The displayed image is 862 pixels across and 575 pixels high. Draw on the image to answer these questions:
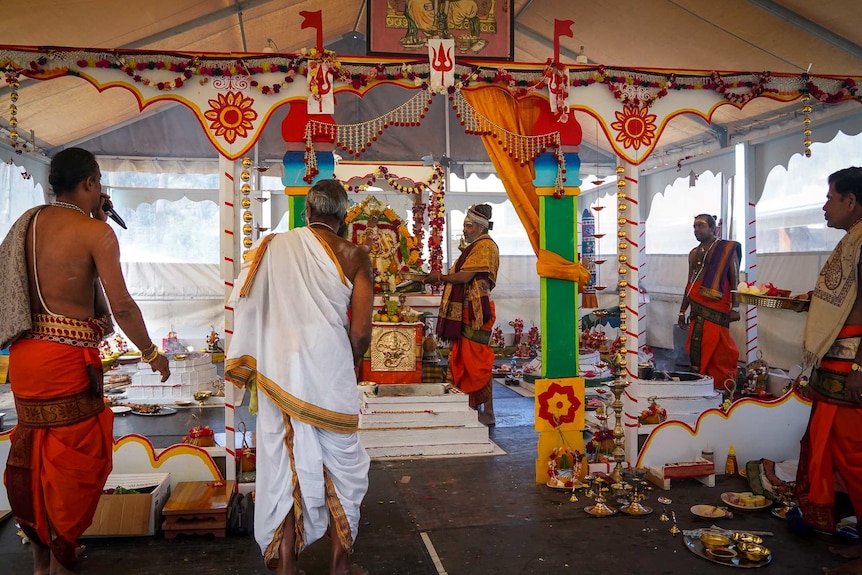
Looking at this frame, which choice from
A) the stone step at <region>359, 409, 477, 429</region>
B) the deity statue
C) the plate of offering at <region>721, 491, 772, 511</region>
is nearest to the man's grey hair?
the stone step at <region>359, 409, 477, 429</region>

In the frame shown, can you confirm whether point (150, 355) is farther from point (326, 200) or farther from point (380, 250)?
point (380, 250)

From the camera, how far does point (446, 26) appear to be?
5.38m

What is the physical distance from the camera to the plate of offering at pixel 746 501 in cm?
457

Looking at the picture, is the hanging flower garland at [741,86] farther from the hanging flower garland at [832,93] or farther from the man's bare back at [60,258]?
the man's bare back at [60,258]

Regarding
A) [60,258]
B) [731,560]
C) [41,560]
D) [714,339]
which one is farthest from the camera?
[714,339]

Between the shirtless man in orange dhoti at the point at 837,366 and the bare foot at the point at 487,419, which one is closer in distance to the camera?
the shirtless man in orange dhoti at the point at 837,366

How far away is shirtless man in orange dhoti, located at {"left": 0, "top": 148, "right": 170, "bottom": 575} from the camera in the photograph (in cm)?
327

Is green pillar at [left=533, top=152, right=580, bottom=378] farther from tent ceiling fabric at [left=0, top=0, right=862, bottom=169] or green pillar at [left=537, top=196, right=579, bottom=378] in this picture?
tent ceiling fabric at [left=0, top=0, right=862, bottom=169]

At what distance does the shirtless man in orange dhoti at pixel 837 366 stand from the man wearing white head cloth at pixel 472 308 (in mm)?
3245

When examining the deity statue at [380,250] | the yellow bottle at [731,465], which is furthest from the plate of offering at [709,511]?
the deity statue at [380,250]

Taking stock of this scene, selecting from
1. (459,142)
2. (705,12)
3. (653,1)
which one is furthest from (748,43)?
(459,142)

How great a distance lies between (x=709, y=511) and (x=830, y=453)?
0.95 m

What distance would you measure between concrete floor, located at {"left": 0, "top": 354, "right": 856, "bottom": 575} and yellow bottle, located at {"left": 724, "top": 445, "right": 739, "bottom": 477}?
0.12 meters

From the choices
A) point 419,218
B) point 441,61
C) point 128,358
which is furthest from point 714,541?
point 128,358
